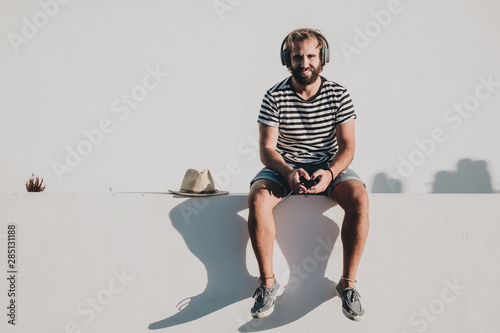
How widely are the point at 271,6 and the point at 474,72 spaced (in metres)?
1.83

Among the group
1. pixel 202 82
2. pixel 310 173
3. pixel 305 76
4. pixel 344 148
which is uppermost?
pixel 202 82

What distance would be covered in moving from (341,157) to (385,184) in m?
1.95

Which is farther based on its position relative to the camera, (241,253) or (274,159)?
(241,253)

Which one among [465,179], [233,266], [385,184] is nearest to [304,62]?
[233,266]

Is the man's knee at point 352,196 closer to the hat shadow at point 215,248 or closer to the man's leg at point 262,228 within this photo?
the man's leg at point 262,228

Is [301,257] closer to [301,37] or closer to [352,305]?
[352,305]

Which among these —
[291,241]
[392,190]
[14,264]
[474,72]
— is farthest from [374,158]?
[14,264]

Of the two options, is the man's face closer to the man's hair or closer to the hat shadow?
the man's hair

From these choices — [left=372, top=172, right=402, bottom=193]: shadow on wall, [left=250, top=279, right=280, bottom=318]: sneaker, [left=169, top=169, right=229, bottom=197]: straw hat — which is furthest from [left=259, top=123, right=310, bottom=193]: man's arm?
[left=372, top=172, right=402, bottom=193]: shadow on wall

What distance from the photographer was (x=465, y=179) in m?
3.86

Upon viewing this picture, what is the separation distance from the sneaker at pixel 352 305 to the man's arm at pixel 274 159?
1.56 ft

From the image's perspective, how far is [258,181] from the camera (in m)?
2.04

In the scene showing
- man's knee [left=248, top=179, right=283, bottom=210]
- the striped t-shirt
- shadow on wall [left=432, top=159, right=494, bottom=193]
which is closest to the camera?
man's knee [left=248, top=179, right=283, bottom=210]

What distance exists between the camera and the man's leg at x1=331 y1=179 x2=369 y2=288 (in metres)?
1.91
